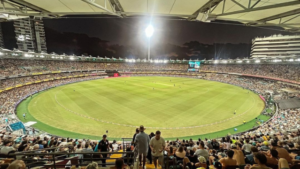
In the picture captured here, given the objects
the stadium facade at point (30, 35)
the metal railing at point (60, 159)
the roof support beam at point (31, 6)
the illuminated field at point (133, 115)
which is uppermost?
the stadium facade at point (30, 35)

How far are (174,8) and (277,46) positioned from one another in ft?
327

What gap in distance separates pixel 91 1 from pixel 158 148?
5.32 m

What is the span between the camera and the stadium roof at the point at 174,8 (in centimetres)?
435

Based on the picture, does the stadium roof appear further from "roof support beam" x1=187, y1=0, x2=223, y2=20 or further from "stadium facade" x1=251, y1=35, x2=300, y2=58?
"stadium facade" x1=251, y1=35, x2=300, y2=58

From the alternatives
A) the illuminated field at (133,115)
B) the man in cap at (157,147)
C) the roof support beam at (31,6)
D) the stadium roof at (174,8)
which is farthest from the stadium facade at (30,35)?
the man in cap at (157,147)

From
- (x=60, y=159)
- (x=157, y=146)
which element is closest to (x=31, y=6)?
(x=60, y=159)

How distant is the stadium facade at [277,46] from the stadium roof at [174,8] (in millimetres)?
81171

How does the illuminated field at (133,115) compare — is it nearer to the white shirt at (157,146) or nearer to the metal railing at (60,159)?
the metal railing at (60,159)

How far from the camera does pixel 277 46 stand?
247 ft

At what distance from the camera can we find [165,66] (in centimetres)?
9294

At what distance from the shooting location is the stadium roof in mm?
4348

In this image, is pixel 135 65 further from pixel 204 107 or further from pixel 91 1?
pixel 91 1

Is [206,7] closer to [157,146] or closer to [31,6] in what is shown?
[157,146]

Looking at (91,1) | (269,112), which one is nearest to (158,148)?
(91,1)
